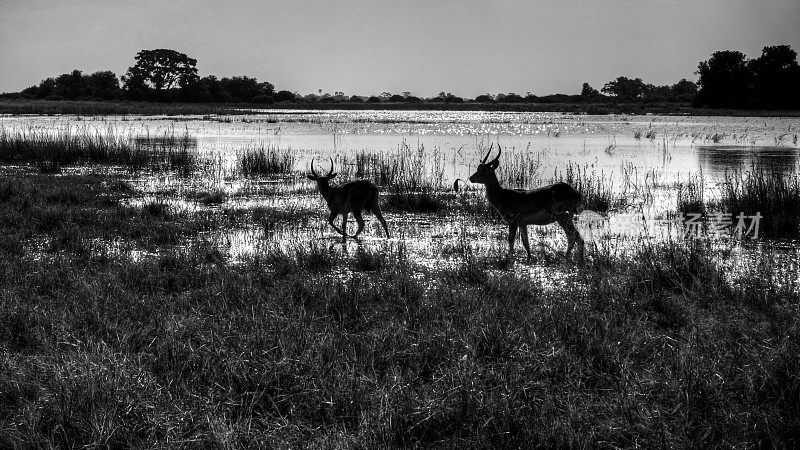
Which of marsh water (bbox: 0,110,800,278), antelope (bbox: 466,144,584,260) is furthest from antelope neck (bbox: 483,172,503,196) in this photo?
marsh water (bbox: 0,110,800,278)

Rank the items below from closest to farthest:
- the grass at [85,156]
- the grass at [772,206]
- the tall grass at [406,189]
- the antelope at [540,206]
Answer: the antelope at [540,206] < the grass at [772,206] < the tall grass at [406,189] < the grass at [85,156]

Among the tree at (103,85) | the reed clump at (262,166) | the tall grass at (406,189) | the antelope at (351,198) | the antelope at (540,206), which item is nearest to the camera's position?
the antelope at (540,206)

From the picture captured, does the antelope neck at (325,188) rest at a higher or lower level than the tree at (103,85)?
lower

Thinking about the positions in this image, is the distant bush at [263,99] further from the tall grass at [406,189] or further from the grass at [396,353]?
the grass at [396,353]

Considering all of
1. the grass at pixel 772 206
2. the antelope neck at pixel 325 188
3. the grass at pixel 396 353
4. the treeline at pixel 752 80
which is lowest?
the grass at pixel 396 353

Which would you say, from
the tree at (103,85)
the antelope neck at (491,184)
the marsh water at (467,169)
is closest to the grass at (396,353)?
the antelope neck at (491,184)

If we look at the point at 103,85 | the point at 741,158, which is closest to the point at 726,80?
the point at 741,158

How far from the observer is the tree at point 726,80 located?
63594 millimetres

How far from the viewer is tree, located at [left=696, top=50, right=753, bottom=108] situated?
63.6 metres

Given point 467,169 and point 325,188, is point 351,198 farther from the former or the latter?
point 467,169

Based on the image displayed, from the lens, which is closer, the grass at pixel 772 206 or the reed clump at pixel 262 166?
the grass at pixel 772 206

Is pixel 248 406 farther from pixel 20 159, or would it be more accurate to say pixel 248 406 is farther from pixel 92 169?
pixel 20 159

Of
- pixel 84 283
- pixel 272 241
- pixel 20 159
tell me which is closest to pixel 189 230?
pixel 272 241

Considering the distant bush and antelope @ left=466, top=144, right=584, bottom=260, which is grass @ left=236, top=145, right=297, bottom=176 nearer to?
antelope @ left=466, top=144, right=584, bottom=260
